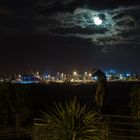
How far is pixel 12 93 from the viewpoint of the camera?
2361 cm

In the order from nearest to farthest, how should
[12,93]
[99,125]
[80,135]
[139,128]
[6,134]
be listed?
[80,135] < [99,125] < [139,128] < [6,134] < [12,93]

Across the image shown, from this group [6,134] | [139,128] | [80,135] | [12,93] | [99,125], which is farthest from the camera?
[12,93]

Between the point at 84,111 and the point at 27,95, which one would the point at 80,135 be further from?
the point at 27,95

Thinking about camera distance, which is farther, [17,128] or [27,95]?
[27,95]

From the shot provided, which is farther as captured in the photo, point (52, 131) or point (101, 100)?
point (101, 100)

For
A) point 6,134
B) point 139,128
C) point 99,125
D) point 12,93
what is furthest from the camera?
point 12,93

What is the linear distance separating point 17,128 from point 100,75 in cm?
394

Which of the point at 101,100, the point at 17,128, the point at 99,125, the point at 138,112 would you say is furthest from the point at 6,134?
the point at 99,125

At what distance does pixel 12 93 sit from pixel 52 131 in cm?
1307

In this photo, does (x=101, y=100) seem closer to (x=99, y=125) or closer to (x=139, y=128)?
(x=139, y=128)

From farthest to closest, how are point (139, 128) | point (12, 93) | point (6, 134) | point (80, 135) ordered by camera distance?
point (12, 93) → point (6, 134) → point (139, 128) → point (80, 135)

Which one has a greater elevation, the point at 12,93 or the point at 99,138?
the point at 12,93

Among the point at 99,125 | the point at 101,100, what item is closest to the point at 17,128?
the point at 101,100

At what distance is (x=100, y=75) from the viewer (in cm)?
1739
